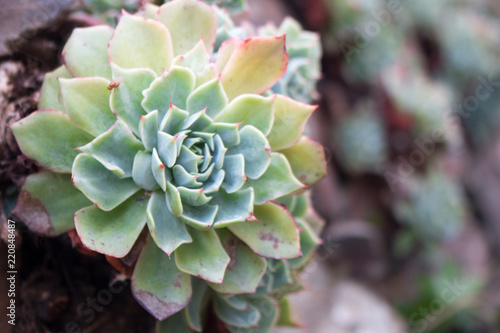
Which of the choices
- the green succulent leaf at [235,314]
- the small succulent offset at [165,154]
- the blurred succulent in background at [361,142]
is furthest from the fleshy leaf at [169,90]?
the blurred succulent in background at [361,142]

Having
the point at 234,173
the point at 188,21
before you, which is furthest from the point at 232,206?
the point at 188,21

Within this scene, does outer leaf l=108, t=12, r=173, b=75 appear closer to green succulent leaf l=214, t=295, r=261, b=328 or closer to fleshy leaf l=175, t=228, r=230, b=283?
fleshy leaf l=175, t=228, r=230, b=283

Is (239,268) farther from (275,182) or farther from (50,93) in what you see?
(50,93)

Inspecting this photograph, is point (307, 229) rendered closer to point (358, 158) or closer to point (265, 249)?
point (265, 249)

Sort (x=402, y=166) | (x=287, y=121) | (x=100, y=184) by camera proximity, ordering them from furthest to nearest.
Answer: (x=402, y=166)
(x=287, y=121)
(x=100, y=184)

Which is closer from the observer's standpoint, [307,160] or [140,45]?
[140,45]

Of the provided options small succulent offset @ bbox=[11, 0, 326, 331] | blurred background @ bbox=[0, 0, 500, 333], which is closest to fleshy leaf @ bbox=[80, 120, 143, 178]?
small succulent offset @ bbox=[11, 0, 326, 331]
